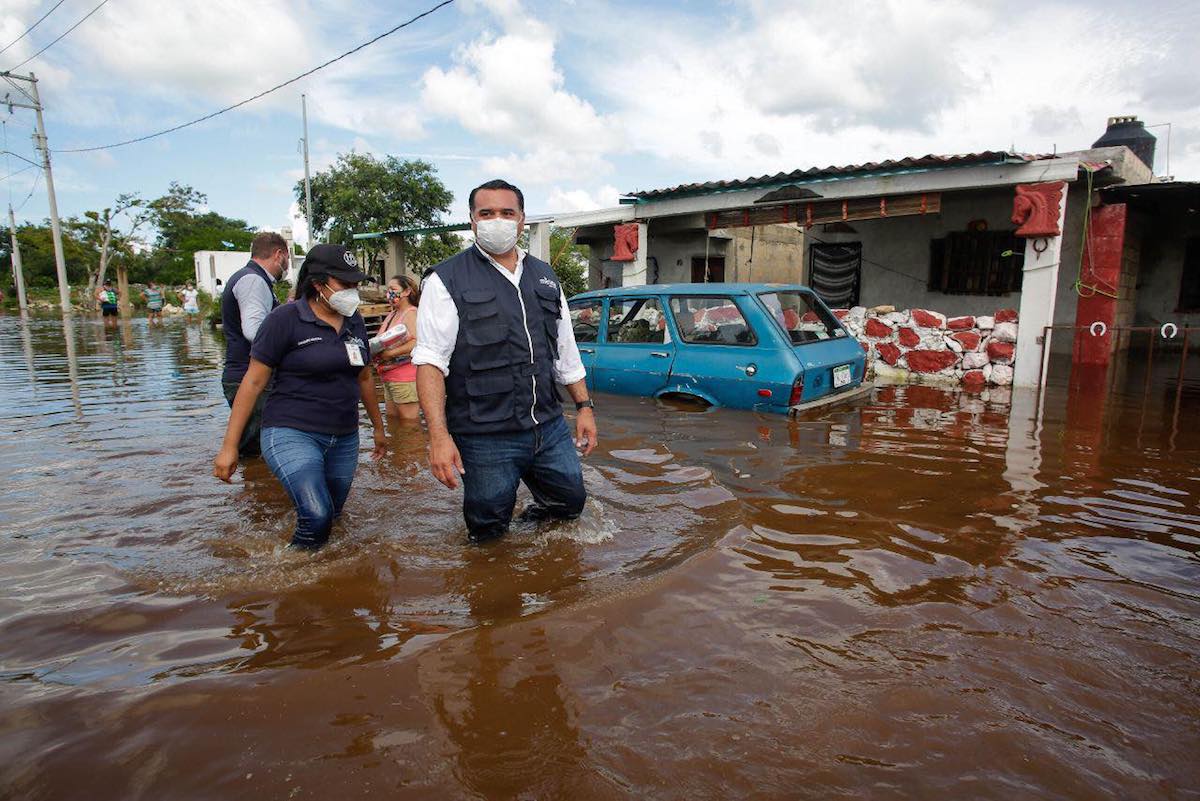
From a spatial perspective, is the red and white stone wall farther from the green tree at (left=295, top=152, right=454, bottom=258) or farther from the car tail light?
the green tree at (left=295, top=152, right=454, bottom=258)

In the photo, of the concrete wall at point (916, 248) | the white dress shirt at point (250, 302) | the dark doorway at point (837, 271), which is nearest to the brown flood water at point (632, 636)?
the white dress shirt at point (250, 302)

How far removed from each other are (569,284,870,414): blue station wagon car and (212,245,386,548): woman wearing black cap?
3.67 metres

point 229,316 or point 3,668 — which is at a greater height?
point 229,316

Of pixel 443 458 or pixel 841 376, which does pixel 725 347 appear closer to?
pixel 841 376

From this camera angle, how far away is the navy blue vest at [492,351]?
309 cm

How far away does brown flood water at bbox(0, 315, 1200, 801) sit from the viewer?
6.51ft

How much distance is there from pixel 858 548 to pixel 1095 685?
4.25 feet

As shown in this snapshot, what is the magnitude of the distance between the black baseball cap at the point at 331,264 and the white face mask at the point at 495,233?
2.34ft

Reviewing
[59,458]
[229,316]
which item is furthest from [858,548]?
[59,458]

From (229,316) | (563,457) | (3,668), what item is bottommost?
(3,668)

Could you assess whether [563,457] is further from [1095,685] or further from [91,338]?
[91,338]

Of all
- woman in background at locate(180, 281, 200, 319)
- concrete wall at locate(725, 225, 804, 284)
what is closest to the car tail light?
concrete wall at locate(725, 225, 804, 284)

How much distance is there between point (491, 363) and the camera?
10.2 feet

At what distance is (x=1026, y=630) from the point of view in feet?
9.00
